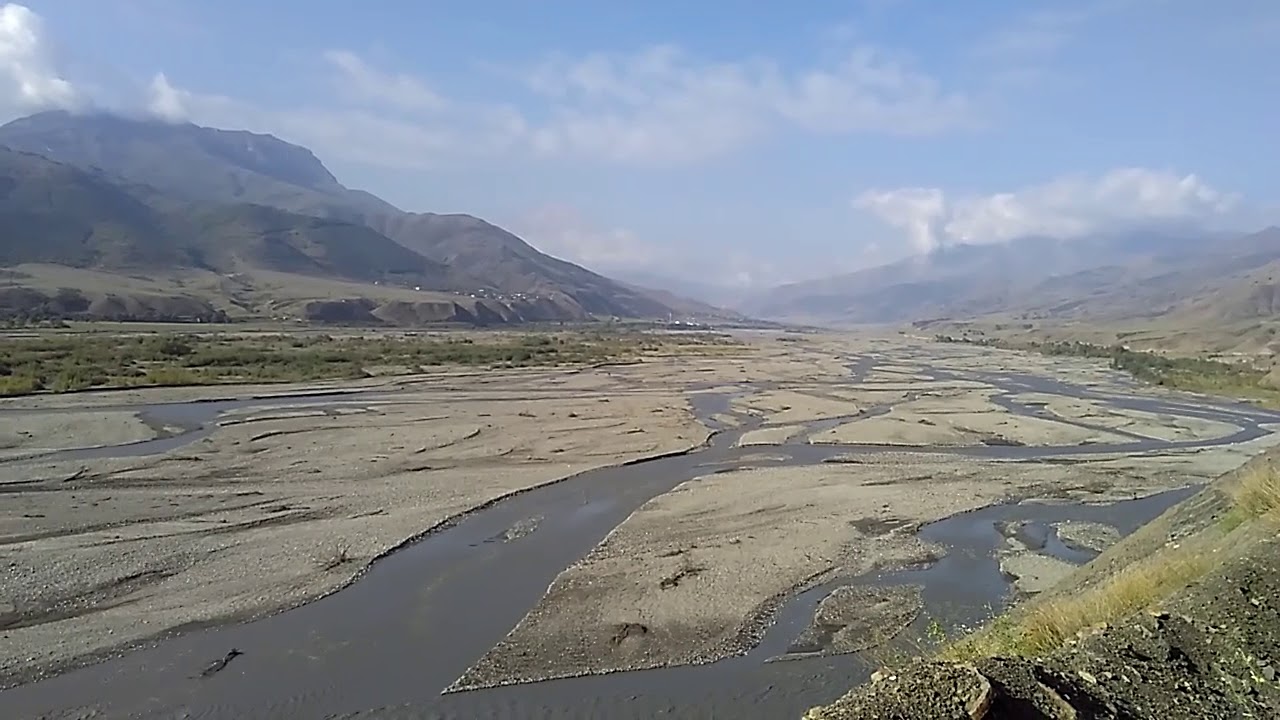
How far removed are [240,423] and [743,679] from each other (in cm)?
2829

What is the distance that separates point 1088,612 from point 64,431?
33.8 m

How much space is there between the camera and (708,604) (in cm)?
1538

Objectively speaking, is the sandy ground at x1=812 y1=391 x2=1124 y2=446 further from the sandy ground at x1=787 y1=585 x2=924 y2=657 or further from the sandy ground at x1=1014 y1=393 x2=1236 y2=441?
the sandy ground at x1=787 y1=585 x2=924 y2=657

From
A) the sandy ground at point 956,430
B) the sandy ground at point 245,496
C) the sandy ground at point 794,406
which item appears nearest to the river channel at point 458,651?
the sandy ground at point 245,496

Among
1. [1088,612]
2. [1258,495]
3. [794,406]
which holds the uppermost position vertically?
[1258,495]

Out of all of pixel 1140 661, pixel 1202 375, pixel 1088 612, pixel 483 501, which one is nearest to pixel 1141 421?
pixel 483 501

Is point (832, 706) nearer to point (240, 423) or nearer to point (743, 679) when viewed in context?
point (743, 679)

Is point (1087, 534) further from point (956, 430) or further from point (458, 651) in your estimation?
point (956, 430)

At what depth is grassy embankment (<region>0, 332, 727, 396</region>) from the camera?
47969mm

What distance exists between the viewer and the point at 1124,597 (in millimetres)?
9086

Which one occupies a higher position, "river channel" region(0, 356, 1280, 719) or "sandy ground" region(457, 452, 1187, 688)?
"sandy ground" region(457, 452, 1187, 688)

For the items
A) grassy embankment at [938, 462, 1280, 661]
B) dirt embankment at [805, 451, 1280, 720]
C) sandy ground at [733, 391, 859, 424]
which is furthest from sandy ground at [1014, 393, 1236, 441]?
dirt embankment at [805, 451, 1280, 720]

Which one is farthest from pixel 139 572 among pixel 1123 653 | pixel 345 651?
pixel 1123 653

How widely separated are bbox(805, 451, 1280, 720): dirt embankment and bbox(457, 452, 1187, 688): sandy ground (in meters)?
5.68
